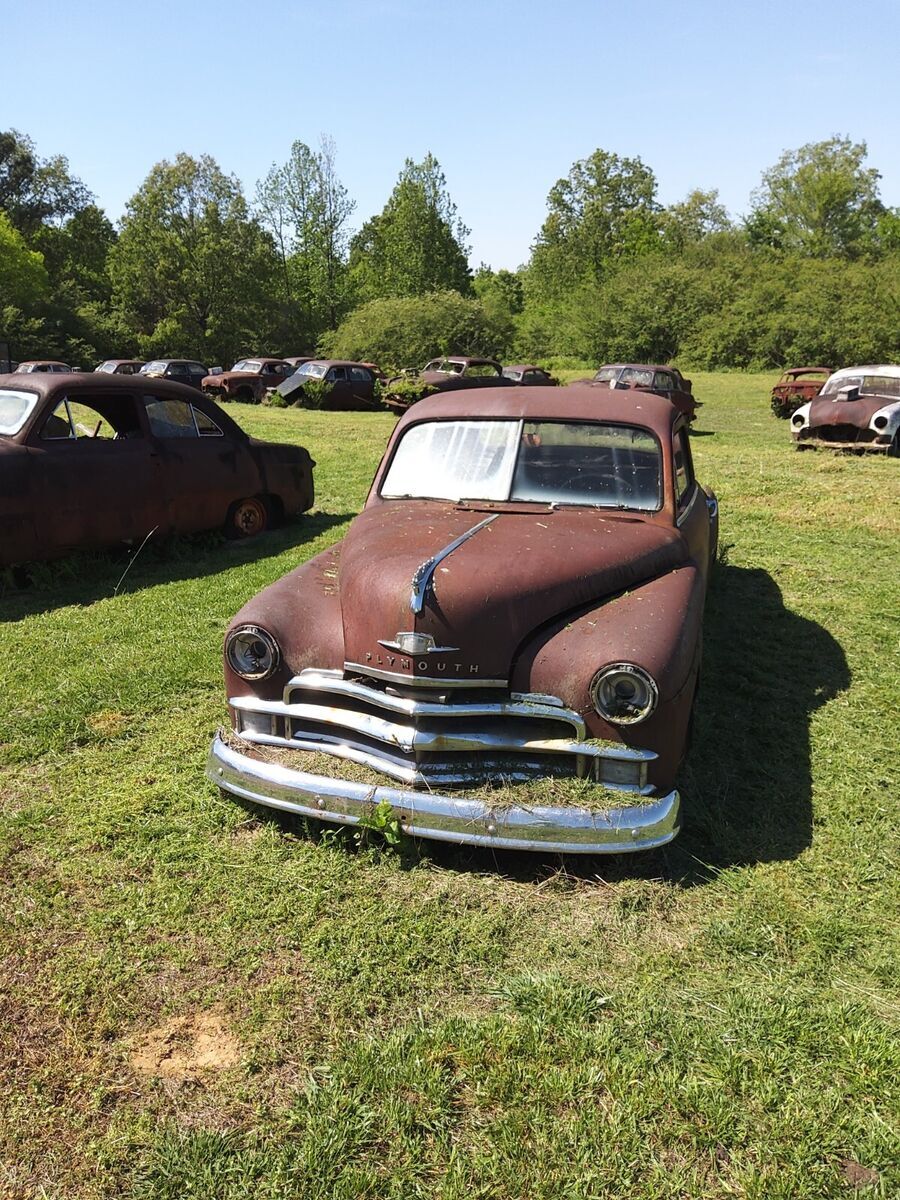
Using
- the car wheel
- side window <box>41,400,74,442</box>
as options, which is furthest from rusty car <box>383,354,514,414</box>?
side window <box>41,400,74,442</box>

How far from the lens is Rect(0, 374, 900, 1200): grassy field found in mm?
2170

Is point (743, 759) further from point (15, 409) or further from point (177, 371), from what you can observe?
point (177, 371)

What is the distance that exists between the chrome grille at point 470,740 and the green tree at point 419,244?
172 ft

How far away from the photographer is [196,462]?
7.86m

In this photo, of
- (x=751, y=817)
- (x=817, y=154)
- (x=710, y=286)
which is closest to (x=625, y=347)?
(x=710, y=286)

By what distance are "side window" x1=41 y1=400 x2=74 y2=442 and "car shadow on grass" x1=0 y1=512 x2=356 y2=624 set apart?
933mm

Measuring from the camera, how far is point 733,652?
5.69m

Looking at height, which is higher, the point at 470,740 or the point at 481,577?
the point at 481,577

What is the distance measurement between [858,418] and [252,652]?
13283 millimetres

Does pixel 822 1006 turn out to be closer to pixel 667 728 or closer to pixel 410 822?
pixel 667 728

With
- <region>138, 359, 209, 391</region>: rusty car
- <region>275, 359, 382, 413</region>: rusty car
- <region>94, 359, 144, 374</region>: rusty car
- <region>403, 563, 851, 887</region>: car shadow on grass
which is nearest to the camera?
<region>403, 563, 851, 887</region>: car shadow on grass

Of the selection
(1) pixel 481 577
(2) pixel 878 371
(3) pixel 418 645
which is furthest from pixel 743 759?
(2) pixel 878 371

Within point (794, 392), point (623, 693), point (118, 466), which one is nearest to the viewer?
point (623, 693)

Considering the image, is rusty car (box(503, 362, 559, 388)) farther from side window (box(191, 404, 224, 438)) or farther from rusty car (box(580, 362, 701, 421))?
side window (box(191, 404, 224, 438))
